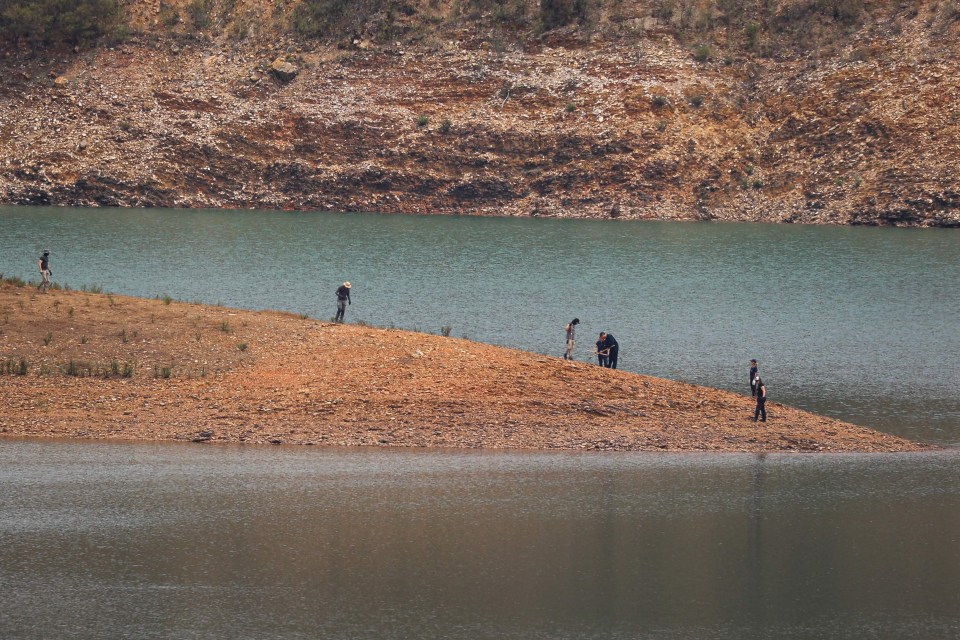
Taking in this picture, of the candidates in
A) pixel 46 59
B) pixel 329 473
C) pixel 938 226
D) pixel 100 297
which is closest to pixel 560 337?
pixel 100 297

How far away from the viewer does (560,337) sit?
46406mm

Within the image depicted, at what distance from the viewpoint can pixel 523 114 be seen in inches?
4355

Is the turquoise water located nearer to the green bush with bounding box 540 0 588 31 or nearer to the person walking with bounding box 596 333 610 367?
the person walking with bounding box 596 333 610 367

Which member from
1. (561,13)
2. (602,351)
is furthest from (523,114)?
(602,351)

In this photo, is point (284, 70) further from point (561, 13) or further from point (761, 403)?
point (761, 403)

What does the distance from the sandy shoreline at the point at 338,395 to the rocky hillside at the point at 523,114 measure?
7082 centimetres

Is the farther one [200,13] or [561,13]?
[200,13]

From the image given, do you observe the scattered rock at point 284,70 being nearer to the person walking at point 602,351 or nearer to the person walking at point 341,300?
the person walking at point 341,300

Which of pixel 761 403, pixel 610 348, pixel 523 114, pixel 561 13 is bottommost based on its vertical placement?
pixel 761 403

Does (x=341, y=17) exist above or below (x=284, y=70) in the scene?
above

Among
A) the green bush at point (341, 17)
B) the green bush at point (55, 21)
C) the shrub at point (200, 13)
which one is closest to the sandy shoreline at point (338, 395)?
the green bush at point (341, 17)

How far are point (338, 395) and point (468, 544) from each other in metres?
10.4

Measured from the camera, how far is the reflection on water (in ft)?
64.0

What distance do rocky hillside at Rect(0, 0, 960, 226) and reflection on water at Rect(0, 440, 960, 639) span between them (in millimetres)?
76497
